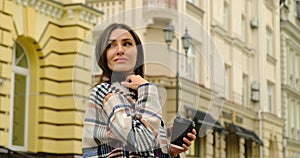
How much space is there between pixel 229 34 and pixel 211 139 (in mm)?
2175

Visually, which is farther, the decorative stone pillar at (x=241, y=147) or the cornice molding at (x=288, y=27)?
the cornice molding at (x=288, y=27)

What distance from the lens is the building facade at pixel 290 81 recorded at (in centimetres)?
1895

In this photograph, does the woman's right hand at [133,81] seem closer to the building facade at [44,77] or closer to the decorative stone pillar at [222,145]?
the building facade at [44,77]

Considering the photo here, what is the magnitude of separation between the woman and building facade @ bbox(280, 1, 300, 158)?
17.1 metres

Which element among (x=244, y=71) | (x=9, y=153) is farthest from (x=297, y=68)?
(x=9, y=153)

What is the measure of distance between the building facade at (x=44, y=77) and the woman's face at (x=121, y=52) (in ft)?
20.5

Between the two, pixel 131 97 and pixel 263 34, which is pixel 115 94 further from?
pixel 263 34

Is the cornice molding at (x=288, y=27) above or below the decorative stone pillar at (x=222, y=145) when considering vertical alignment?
above

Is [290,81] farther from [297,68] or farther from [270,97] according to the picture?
[270,97]

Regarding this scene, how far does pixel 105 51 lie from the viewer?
1.49m

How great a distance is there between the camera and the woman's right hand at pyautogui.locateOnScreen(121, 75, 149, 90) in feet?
4.70

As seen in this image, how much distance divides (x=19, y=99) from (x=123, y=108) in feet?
22.2

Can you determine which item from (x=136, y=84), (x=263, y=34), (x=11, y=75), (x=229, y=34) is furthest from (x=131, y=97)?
(x=263, y=34)

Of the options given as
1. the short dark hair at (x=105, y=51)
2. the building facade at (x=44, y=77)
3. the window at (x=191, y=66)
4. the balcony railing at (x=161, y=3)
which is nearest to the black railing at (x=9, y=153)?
the building facade at (x=44, y=77)
